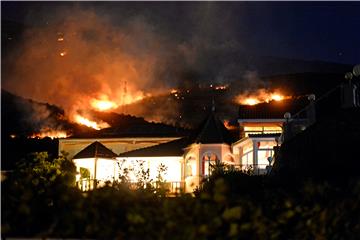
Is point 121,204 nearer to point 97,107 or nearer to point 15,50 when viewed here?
point 97,107

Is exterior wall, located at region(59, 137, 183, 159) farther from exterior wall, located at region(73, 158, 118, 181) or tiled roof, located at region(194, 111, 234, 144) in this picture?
tiled roof, located at region(194, 111, 234, 144)

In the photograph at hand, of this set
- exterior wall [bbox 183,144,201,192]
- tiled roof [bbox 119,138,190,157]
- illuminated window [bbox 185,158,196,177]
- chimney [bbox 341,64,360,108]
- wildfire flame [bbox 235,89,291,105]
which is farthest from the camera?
wildfire flame [bbox 235,89,291,105]

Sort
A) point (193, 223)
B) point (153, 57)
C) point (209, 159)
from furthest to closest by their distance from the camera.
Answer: point (153, 57), point (209, 159), point (193, 223)

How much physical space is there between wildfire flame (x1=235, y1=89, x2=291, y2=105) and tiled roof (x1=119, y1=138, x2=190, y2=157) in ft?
32.6

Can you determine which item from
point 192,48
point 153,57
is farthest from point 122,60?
point 192,48

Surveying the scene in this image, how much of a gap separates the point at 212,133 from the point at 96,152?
6.27m

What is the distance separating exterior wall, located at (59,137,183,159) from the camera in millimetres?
33906

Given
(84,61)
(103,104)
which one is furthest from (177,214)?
(84,61)

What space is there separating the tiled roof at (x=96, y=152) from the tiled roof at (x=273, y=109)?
7472 mm


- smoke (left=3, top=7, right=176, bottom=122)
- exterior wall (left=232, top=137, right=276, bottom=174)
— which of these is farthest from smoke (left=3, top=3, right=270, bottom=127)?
exterior wall (left=232, top=137, right=276, bottom=174)

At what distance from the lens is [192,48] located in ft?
195

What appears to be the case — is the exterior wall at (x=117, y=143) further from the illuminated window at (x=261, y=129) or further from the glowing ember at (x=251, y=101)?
the glowing ember at (x=251, y=101)

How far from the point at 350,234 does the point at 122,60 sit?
161 ft

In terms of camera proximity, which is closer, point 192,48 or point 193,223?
point 193,223
